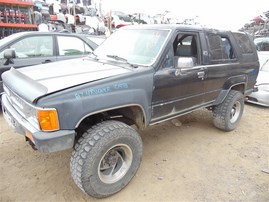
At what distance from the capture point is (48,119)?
2.12 meters

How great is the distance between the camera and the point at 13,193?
103 inches

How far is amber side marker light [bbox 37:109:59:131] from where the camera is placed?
2.11 metres

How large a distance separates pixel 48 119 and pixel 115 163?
1.01 meters

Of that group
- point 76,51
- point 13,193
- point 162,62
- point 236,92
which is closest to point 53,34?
point 76,51

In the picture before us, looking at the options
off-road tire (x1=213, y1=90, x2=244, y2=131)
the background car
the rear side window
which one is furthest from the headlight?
the background car

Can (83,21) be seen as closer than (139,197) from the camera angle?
No

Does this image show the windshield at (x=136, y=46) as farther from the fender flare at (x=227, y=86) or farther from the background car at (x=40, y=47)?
the background car at (x=40, y=47)

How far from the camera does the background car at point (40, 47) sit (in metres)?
4.69

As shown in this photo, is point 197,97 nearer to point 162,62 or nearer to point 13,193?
point 162,62

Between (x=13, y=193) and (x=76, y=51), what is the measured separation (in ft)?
12.2

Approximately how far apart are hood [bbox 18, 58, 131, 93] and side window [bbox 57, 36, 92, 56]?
243 centimetres

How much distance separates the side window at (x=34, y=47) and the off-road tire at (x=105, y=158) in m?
3.25

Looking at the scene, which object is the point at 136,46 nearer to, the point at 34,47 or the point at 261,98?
the point at 34,47

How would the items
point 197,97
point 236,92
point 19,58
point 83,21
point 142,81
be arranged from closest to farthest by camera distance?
point 142,81 → point 197,97 → point 236,92 → point 19,58 → point 83,21
